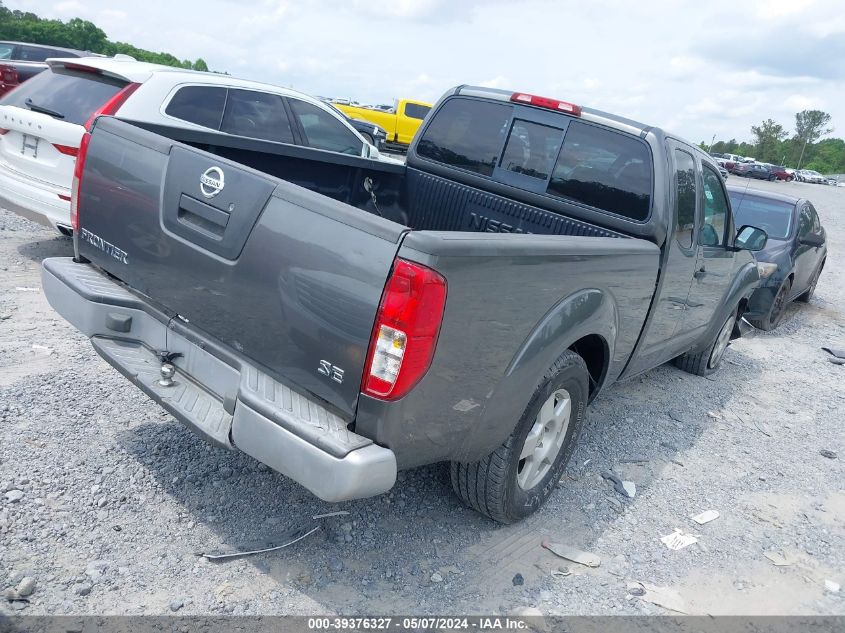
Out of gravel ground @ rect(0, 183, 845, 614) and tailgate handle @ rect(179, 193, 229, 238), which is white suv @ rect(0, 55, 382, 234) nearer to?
gravel ground @ rect(0, 183, 845, 614)

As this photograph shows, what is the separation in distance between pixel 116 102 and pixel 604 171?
410 cm

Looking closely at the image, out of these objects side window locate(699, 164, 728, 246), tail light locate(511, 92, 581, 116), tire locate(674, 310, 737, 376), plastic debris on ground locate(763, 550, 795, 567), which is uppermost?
tail light locate(511, 92, 581, 116)

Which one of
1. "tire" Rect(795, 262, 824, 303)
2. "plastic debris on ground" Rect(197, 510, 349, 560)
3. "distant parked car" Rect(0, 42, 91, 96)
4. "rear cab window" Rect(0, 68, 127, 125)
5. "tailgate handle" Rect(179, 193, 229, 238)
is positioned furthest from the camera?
"distant parked car" Rect(0, 42, 91, 96)

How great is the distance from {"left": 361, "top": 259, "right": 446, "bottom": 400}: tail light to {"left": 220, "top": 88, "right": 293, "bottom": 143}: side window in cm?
467

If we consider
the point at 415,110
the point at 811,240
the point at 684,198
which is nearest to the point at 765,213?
the point at 811,240

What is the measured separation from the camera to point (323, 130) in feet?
24.9

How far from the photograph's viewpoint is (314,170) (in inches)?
173

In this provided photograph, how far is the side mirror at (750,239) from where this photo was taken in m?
5.32

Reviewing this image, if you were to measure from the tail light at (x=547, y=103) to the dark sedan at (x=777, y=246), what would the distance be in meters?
4.44

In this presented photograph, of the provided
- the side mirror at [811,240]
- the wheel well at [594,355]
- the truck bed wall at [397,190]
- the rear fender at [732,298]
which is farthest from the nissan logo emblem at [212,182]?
the side mirror at [811,240]

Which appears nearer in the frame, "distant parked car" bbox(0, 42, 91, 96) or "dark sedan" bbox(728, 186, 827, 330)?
"dark sedan" bbox(728, 186, 827, 330)

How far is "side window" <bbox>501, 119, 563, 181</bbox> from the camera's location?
432cm

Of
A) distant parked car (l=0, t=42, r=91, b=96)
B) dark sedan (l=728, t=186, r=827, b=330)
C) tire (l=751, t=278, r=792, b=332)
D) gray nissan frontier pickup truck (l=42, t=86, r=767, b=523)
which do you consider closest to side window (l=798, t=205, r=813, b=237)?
dark sedan (l=728, t=186, r=827, b=330)

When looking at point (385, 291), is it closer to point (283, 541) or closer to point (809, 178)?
point (283, 541)
